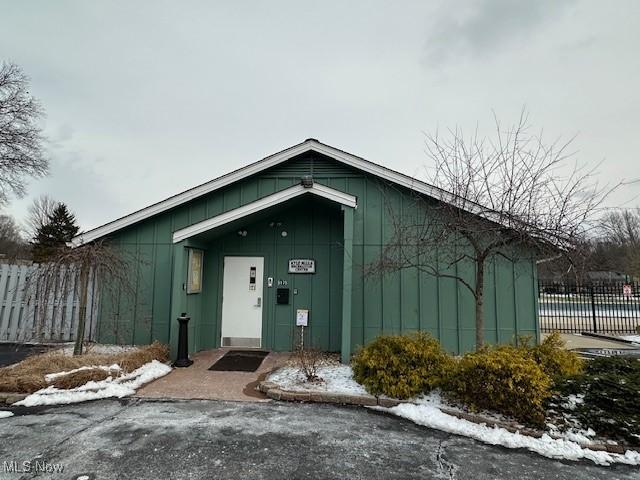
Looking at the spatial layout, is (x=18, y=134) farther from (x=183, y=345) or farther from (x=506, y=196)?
(x=506, y=196)

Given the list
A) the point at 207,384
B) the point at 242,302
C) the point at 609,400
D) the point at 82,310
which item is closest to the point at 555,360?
the point at 609,400

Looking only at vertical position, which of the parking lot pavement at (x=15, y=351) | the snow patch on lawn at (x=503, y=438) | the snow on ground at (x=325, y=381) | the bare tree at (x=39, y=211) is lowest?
the snow patch on lawn at (x=503, y=438)

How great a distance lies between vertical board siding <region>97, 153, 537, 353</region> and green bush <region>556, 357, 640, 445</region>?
2.68 m

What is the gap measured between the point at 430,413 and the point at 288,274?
452 centimetres

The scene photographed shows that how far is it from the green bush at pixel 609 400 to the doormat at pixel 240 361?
16.3ft

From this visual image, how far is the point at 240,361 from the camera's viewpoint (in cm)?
696

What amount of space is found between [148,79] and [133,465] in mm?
10014

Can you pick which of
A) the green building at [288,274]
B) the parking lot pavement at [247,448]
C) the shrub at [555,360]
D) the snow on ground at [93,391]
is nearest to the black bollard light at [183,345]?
the green building at [288,274]

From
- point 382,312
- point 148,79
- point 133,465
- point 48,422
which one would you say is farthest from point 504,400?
point 148,79

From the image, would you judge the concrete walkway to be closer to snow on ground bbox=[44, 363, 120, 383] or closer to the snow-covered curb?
the snow-covered curb

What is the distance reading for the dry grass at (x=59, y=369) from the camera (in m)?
4.84

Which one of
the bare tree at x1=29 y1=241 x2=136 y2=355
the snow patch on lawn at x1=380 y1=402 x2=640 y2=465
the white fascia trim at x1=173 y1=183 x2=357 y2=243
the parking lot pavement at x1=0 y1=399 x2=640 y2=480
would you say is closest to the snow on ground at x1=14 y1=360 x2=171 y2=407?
the parking lot pavement at x1=0 y1=399 x2=640 y2=480

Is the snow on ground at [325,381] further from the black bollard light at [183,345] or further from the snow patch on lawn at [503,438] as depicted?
the black bollard light at [183,345]

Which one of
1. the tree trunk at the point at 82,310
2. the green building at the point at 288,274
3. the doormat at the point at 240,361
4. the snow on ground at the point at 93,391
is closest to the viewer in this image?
the snow on ground at the point at 93,391
